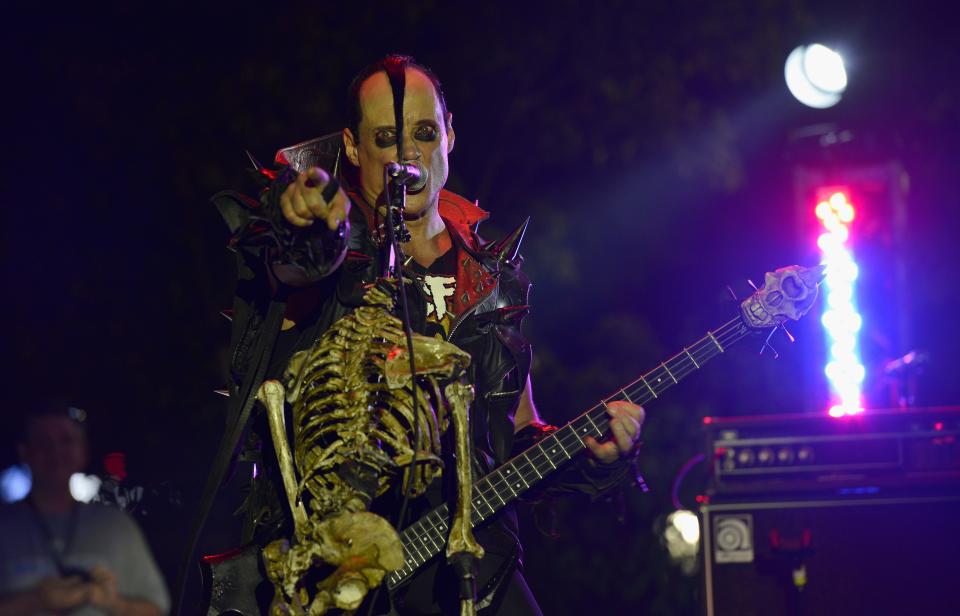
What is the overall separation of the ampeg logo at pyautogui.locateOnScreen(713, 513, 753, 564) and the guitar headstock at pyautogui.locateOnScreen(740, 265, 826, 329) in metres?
1.54

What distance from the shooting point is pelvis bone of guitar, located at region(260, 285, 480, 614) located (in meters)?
1.96

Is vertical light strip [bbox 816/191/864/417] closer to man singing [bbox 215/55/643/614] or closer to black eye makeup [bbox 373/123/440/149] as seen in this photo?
man singing [bbox 215/55/643/614]

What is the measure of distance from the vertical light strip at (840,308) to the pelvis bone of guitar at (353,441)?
155 inches

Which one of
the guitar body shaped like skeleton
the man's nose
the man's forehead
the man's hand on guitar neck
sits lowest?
the guitar body shaped like skeleton

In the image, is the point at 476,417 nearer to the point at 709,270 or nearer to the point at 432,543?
the point at 432,543

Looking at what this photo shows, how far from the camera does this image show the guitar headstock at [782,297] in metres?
2.82

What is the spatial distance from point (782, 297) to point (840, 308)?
340 cm

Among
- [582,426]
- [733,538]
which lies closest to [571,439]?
[582,426]

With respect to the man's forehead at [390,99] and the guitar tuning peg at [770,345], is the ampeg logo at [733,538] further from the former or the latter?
the man's forehead at [390,99]

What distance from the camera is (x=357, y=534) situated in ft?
6.43

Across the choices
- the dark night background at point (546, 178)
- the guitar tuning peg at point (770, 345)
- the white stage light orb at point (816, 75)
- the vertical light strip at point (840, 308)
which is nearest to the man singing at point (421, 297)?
the guitar tuning peg at point (770, 345)

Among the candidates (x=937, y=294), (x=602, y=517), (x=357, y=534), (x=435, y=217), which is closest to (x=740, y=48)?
(x=937, y=294)

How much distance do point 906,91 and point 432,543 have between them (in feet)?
15.8

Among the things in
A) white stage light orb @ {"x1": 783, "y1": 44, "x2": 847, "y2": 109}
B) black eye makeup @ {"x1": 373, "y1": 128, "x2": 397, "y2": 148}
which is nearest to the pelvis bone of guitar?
black eye makeup @ {"x1": 373, "y1": 128, "x2": 397, "y2": 148}
